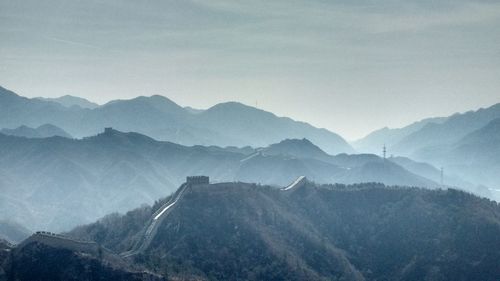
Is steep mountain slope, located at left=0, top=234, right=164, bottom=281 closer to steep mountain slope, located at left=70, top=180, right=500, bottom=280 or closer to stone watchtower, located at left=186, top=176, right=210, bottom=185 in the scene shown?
steep mountain slope, located at left=70, top=180, right=500, bottom=280

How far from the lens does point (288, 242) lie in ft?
596

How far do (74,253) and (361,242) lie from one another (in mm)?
85081

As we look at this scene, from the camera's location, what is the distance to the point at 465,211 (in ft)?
643

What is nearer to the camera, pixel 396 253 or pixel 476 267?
pixel 476 267

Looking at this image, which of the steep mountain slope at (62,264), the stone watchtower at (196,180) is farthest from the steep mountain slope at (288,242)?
the steep mountain slope at (62,264)

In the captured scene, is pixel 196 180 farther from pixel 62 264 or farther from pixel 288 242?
pixel 62 264

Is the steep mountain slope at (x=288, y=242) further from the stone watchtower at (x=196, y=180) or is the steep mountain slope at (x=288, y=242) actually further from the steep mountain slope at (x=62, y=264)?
the steep mountain slope at (x=62, y=264)

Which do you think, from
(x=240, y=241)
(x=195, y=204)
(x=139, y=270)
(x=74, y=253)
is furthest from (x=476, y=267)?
(x=74, y=253)

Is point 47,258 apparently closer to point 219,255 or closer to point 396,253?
point 219,255

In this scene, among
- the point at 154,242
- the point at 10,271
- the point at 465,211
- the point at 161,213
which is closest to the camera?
the point at 10,271

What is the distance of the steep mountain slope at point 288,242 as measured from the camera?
540ft

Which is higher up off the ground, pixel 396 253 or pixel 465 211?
pixel 465 211

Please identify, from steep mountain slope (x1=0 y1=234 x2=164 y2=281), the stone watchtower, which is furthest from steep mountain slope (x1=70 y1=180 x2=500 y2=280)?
steep mountain slope (x1=0 y1=234 x2=164 y2=281)

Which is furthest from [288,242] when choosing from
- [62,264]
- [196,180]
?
[62,264]
